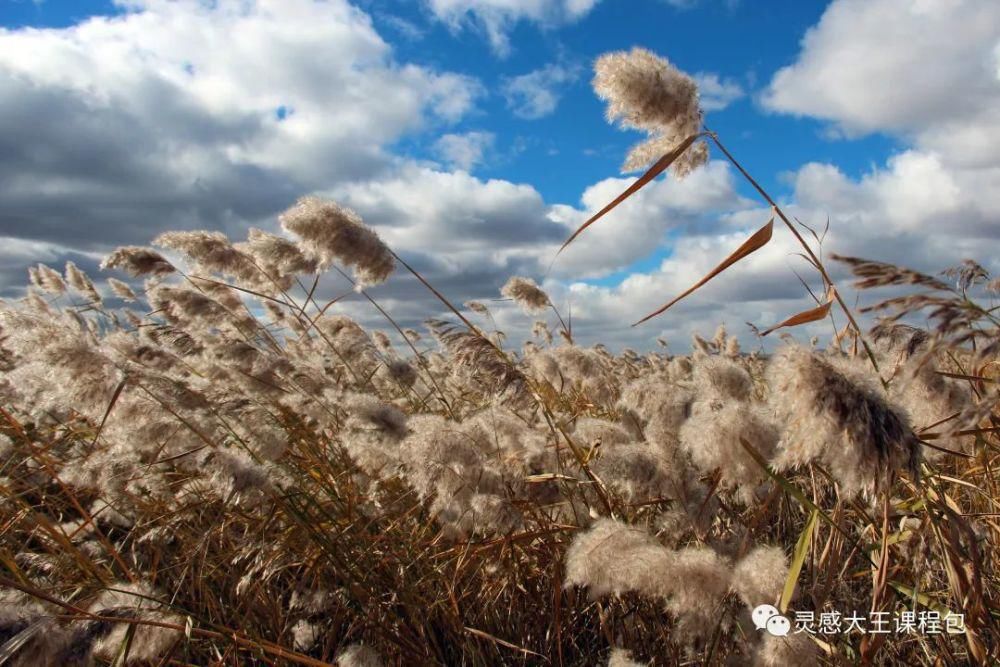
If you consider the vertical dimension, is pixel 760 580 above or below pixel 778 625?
above

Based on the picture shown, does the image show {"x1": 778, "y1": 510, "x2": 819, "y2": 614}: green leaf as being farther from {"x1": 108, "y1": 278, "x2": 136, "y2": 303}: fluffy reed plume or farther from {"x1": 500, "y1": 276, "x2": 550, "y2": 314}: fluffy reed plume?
{"x1": 108, "y1": 278, "x2": 136, "y2": 303}: fluffy reed plume

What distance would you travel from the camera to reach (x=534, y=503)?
91.1 inches

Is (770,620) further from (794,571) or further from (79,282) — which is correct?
A: (79,282)

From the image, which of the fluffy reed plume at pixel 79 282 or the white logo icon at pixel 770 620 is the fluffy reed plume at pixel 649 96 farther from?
the fluffy reed plume at pixel 79 282

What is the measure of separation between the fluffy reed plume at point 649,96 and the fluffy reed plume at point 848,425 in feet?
5.69

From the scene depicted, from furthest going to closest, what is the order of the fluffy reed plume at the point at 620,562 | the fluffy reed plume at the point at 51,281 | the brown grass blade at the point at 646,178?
1. the fluffy reed plume at the point at 51,281
2. the brown grass blade at the point at 646,178
3. the fluffy reed plume at the point at 620,562

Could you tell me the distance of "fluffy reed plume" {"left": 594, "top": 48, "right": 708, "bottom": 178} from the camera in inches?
103

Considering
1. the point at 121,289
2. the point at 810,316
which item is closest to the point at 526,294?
the point at 810,316

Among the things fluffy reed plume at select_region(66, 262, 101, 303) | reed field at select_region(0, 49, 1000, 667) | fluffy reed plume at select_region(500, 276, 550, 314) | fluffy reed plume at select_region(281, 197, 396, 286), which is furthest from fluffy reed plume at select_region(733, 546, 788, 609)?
fluffy reed plume at select_region(66, 262, 101, 303)

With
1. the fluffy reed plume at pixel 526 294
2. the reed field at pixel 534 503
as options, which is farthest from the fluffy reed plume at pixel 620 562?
the fluffy reed plume at pixel 526 294

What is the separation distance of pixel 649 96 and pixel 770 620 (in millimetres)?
1965

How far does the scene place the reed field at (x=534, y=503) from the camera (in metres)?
1.39

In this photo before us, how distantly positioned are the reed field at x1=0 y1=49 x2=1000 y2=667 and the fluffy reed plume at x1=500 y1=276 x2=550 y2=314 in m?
1.60

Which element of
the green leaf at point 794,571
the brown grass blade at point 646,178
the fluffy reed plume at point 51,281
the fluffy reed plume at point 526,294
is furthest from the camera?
the fluffy reed plume at point 51,281
